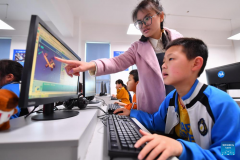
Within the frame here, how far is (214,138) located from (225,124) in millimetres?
61

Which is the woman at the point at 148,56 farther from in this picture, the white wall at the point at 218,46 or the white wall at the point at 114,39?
the white wall at the point at 218,46

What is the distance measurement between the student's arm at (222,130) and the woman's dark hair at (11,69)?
3.40 ft

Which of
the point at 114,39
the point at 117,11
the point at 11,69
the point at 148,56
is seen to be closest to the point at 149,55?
the point at 148,56

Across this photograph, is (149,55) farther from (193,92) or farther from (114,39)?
(114,39)

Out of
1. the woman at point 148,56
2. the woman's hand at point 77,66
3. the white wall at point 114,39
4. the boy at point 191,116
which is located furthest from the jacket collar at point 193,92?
the white wall at point 114,39

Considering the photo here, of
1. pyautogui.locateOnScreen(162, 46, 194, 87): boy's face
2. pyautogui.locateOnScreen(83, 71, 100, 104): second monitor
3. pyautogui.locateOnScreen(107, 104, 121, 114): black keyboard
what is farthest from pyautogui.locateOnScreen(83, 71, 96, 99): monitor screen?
pyautogui.locateOnScreen(162, 46, 194, 87): boy's face

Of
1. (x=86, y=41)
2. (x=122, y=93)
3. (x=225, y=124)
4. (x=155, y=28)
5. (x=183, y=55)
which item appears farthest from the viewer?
(x=86, y=41)

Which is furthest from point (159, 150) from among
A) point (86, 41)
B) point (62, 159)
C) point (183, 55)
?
point (86, 41)

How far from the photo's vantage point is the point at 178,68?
563 mm

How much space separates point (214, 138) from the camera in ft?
1.35

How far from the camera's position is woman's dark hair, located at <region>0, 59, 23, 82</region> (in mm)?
818

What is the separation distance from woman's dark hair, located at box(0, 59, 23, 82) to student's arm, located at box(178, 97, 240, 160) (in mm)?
1036

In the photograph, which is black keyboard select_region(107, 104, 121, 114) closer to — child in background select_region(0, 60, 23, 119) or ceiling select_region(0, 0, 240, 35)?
child in background select_region(0, 60, 23, 119)

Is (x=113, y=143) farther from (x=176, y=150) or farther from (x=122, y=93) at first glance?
(x=122, y=93)
